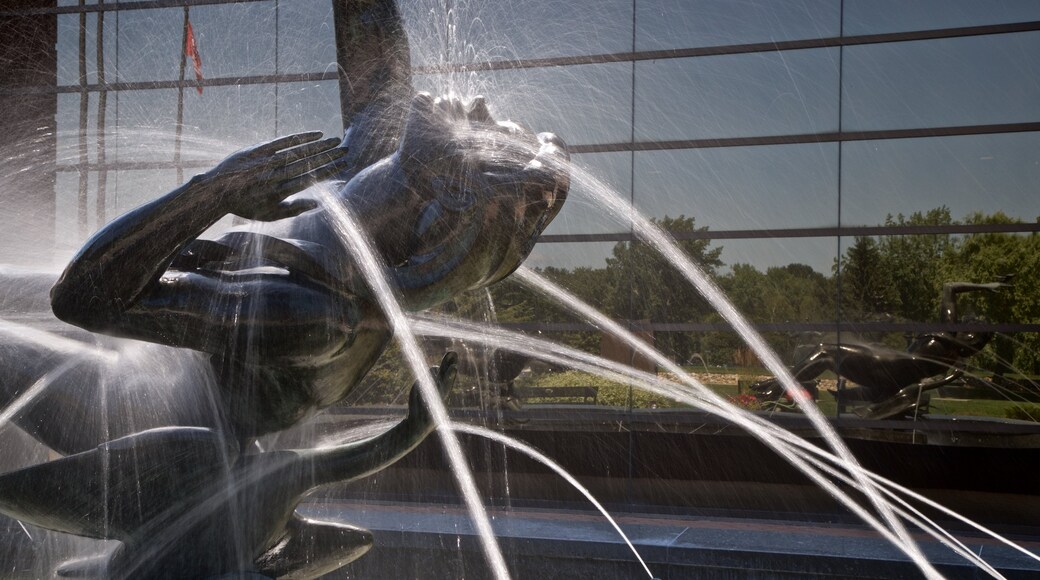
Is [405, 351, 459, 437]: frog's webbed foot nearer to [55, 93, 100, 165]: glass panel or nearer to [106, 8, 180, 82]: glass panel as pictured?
[106, 8, 180, 82]: glass panel

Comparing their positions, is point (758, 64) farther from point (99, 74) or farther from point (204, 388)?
point (204, 388)

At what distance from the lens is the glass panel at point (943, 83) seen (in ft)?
34.3

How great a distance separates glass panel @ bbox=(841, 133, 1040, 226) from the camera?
10.4 m

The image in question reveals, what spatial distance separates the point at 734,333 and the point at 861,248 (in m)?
1.46

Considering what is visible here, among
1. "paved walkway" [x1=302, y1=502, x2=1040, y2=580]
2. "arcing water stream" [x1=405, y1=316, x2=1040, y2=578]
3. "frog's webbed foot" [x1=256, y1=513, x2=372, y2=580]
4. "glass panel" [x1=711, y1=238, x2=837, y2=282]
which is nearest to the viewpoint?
"frog's webbed foot" [x1=256, y1=513, x2=372, y2=580]

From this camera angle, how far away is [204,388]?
3580mm

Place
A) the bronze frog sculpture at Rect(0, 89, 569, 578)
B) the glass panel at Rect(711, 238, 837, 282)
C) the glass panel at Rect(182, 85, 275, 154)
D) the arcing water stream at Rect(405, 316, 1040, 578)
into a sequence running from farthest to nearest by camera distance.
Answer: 1. the glass panel at Rect(182, 85, 275, 154)
2. the glass panel at Rect(711, 238, 837, 282)
3. the arcing water stream at Rect(405, 316, 1040, 578)
4. the bronze frog sculpture at Rect(0, 89, 569, 578)

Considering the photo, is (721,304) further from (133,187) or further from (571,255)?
(133,187)

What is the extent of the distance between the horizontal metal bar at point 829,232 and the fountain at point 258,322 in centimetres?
719

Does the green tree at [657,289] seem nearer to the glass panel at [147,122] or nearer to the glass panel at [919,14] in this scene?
Answer: the glass panel at [919,14]

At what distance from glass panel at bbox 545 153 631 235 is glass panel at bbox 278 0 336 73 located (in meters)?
3.01

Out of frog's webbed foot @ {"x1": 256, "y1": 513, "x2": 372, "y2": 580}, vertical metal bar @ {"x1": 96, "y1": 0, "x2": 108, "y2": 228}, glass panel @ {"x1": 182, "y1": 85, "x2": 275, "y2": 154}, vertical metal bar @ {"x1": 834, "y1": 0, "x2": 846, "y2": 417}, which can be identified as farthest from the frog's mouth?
vertical metal bar @ {"x1": 96, "y1": 0, "x2": 108, "y2": 228}

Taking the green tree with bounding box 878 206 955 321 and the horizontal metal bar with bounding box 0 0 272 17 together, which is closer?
the green tree with bounding box 878 206 955 321

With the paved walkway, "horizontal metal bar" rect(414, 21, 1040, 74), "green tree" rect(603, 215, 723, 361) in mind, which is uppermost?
"horizontal metal bar" rect(414, 21, 1040, 74)
